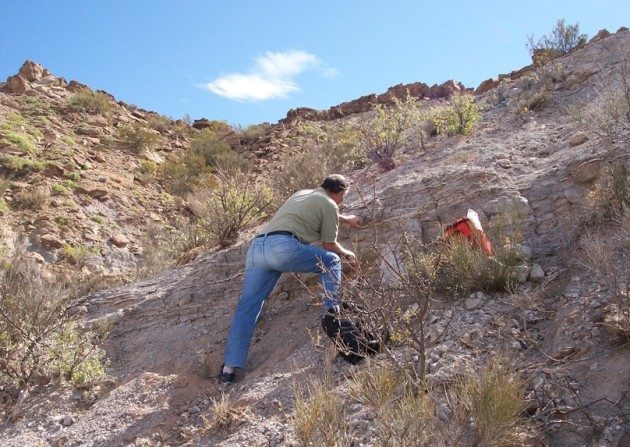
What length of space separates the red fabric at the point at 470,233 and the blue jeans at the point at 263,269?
98 cm

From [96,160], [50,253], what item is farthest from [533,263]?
[96,160]

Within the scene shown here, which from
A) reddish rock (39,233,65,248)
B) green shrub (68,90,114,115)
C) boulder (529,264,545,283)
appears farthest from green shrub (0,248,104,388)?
green shrub (68,90,114,115)

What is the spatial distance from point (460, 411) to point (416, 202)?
11.1 feet

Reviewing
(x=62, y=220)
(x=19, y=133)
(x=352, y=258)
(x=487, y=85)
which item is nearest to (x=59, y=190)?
(x=62, y=220)

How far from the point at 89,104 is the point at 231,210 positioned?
483 inches

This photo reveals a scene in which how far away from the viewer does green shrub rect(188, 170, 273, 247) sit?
6875mm

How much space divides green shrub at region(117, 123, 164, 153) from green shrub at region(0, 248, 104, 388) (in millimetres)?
10718

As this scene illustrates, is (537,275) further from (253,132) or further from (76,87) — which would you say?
(76,87)

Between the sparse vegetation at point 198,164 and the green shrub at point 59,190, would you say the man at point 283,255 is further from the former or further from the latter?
the sparse vegetation at point 198,164

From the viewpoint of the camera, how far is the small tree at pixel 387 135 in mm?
8406

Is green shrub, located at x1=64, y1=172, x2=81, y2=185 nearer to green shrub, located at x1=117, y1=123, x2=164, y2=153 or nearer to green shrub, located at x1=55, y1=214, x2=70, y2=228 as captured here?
green shrub, located at x1=55, y1=214, x2=70, y2=228

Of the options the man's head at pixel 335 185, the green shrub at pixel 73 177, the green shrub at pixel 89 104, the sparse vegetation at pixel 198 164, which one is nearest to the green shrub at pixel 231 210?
the man's head at pixel 335 185

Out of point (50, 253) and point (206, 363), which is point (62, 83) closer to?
point (50, 253)

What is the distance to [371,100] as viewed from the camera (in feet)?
65.4
